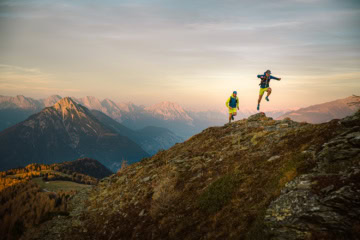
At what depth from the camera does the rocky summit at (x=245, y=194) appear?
695cm

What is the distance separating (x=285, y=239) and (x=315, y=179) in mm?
3039

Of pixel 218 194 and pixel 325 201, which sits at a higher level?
pixel 325 201

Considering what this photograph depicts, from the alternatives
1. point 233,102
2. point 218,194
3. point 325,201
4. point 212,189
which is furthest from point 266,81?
point 325,201

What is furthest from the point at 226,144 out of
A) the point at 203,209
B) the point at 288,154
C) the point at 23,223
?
the point at 23,223

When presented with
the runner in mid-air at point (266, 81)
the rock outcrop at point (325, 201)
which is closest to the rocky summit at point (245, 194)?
the rock outcrop at point (325, 201)

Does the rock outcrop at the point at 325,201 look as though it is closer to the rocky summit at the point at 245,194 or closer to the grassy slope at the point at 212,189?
the rocky summit at the point at 245,194

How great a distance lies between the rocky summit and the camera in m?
6.95

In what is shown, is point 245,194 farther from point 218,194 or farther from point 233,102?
point 233,102

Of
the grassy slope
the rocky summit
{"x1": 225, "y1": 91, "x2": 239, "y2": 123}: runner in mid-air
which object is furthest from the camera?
{"x1": 225, "y1": 91, "x2": 239, "y2": 123}: runner in mid-air

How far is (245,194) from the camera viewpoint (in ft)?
33.1

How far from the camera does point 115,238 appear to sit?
12.9 metres

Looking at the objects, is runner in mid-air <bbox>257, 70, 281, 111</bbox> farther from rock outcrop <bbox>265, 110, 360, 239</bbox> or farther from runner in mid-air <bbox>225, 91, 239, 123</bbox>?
rock outcrop <bbox>265, 110, 360, 239</bbox>

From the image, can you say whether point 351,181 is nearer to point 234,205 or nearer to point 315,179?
point 315,179

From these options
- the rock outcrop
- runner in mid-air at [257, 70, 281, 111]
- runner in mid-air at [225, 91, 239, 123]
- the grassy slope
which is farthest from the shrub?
runner in mid-air at [225, 91, 239, 123]
